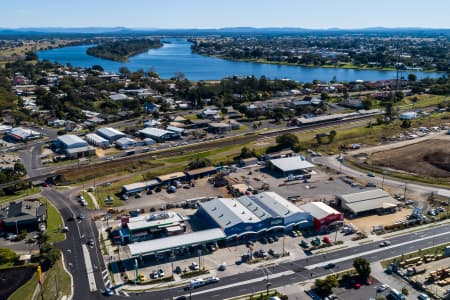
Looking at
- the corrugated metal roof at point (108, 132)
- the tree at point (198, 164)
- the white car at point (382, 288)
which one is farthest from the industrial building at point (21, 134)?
the white car at point (382, 288)

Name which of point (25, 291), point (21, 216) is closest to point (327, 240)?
point (25, 291)

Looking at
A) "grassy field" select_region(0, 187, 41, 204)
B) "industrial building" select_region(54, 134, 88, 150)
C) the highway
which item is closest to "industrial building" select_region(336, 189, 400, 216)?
the highway

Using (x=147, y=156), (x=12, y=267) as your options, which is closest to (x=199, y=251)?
(x=12, y=267)

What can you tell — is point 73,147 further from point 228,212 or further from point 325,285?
point 325,285

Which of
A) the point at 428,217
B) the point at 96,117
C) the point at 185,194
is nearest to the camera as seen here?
the point at 428,217

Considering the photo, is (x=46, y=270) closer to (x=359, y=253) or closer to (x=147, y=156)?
(x=359, y=253)

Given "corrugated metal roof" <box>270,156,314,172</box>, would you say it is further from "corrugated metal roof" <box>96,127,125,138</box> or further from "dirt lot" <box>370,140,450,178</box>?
"corrugated metal roof" <box>96,127,125,138</box>

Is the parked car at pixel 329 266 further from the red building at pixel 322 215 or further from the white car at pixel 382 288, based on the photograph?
the red building at pixel 322 215
